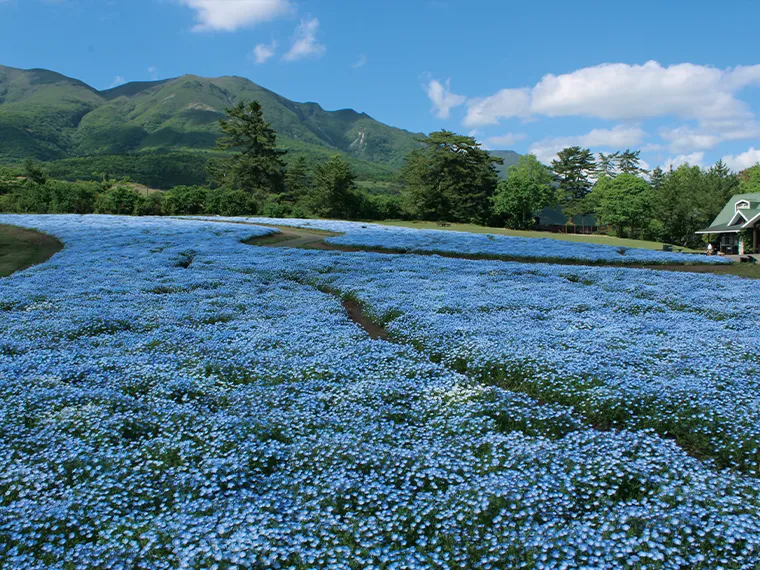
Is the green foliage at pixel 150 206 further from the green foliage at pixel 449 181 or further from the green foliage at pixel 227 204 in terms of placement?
the green foliage at pixel 449 181

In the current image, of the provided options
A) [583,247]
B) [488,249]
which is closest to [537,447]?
[488,249]

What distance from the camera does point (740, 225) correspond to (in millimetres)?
57469

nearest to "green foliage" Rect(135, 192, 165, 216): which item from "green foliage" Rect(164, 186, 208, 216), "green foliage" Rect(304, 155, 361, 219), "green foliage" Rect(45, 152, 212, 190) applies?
"green foliage" Rect(164, 186, 208, 216)

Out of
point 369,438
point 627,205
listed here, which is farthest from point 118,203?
point 627,205

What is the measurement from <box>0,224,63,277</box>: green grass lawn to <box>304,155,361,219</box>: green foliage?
4213 centimetres

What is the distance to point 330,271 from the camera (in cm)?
2203

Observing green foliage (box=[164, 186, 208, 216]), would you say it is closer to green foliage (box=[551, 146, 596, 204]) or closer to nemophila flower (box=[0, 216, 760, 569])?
nemophila flower (box=[0, 216, 760, 569])

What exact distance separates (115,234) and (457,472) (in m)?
33.8

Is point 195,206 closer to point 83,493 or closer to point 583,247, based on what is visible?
point 583,247

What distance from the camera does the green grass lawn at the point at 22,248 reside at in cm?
2439

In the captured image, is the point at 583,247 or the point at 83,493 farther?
the point at 583,247

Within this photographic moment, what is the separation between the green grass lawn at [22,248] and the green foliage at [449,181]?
55714mm

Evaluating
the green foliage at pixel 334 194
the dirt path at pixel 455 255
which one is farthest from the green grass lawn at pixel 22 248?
the green foliage at pixel 334 194

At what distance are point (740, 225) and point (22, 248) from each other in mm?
69936
